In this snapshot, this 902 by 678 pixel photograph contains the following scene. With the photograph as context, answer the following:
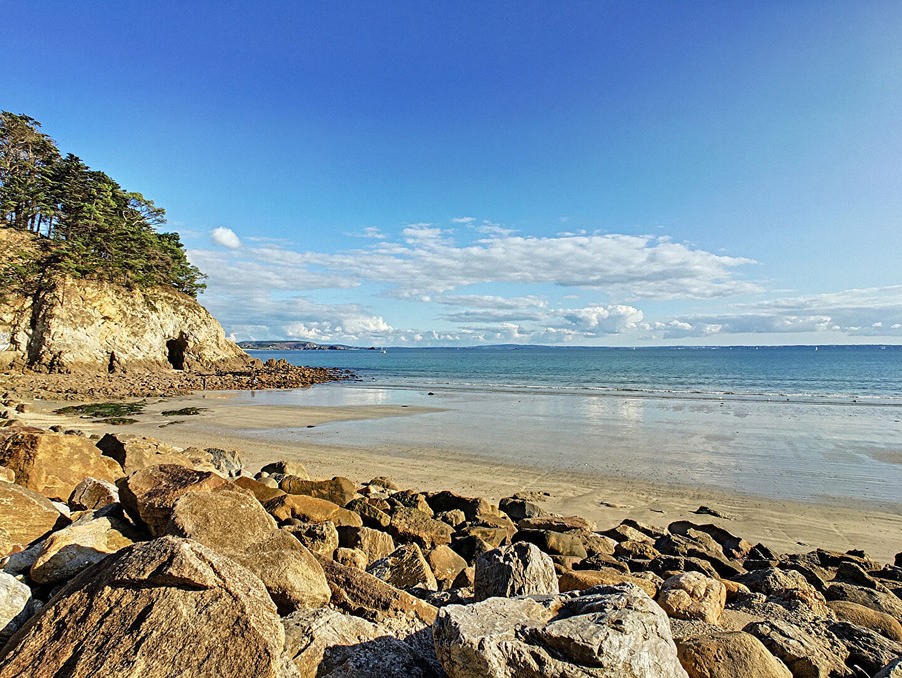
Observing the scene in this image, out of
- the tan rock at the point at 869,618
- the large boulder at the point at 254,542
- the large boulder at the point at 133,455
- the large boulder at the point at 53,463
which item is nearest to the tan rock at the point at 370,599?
the large boulder at the point at 254,542

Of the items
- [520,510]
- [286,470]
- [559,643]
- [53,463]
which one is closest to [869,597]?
[559,643]

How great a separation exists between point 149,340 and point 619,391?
42.5 meters

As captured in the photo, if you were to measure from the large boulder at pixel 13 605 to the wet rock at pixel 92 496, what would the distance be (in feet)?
9.77

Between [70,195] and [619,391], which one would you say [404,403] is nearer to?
[619,391]

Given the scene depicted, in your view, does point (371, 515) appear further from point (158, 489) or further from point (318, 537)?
point (158, 489)

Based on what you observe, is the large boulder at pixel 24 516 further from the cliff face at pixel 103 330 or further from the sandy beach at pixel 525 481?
the cliff face at pixel 103 330

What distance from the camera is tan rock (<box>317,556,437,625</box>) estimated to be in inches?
145

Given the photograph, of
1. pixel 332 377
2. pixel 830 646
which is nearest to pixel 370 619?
pixel 830 646

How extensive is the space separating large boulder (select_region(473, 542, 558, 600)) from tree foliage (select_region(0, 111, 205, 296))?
164 ft

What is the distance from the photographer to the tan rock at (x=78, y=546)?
364 centimetres

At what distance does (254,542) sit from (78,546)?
1.36 m

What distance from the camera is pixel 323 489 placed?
9328 millimetres

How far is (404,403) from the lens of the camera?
3534 centimetres

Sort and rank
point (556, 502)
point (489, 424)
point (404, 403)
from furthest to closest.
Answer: point (404, 403)
point (489, 424)
point (556, 502)
